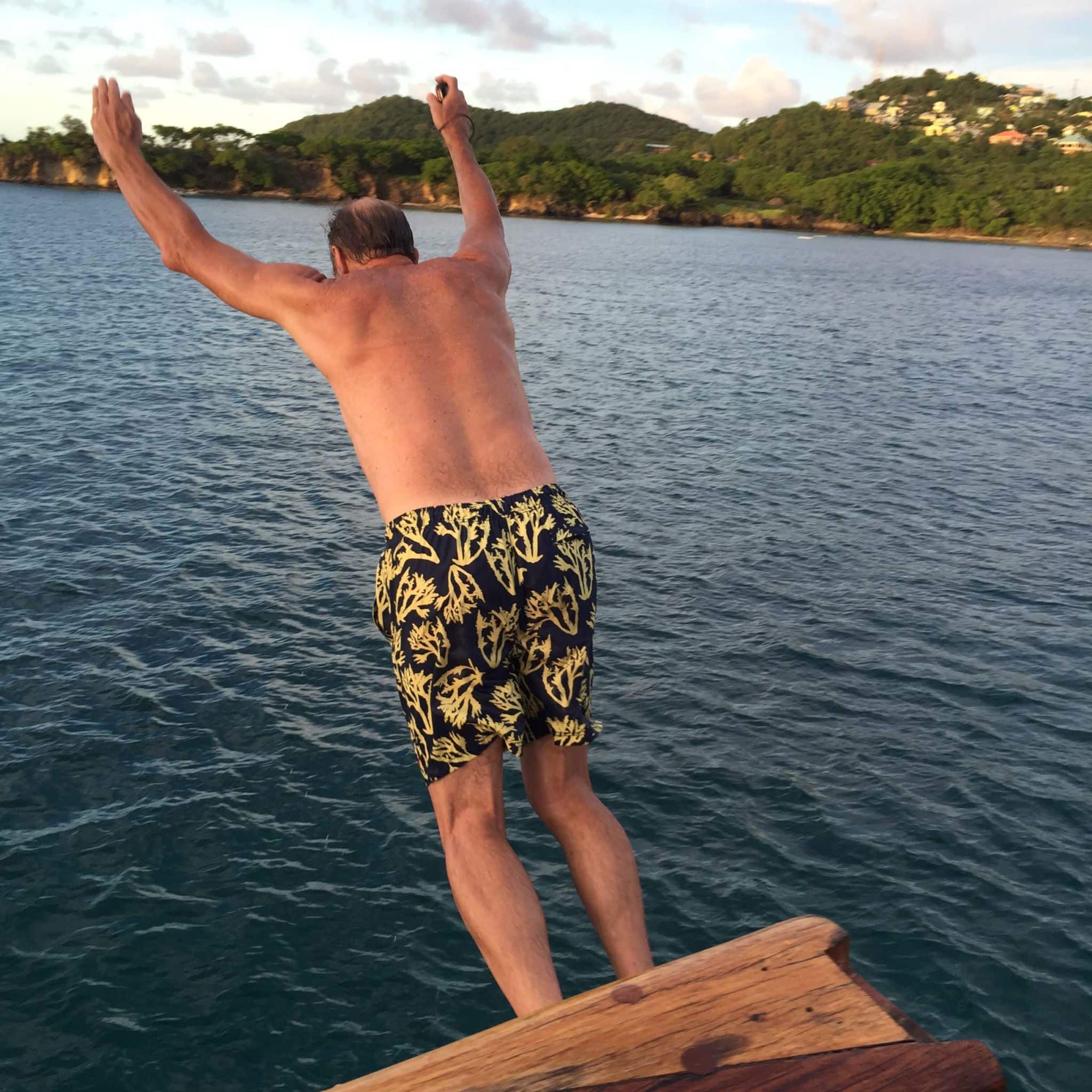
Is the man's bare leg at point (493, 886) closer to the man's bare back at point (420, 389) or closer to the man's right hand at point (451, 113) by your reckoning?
the man's bare back at point (420, 389)

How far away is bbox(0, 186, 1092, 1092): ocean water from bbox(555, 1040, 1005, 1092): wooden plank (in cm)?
595

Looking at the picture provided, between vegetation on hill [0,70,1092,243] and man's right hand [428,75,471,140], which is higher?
vegetation on hill [0,70,1092,243]

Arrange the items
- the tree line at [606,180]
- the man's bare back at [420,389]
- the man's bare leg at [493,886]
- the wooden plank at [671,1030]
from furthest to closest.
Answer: the tree line at [606,180]
the man's bare back at [420,389]
the man's bare leg at [493,886]
the wooden plank at [671,1030]

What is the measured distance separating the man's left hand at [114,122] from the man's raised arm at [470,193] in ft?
3.88

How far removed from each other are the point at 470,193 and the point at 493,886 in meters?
2.82

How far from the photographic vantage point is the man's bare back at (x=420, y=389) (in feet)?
11.9

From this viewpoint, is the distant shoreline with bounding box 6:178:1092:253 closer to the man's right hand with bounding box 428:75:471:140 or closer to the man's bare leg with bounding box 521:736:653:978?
the man's right hand with bounding box 428:75:471:140

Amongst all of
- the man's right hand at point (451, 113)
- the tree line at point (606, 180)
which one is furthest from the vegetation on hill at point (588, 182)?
the man's right hand at point (451, 113)

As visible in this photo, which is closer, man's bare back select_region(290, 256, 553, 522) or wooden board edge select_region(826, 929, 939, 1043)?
wooden board edge select_region(826, 929, 939, 1043)

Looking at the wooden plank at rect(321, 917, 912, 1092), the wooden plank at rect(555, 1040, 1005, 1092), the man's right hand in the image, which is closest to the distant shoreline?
the man's right hand

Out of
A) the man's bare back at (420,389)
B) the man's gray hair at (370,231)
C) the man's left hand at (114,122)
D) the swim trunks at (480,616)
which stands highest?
the man's left hand at (114,122)

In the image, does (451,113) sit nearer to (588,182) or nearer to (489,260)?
(489,260)

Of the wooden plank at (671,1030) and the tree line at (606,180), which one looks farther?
the tree line at (606,180)

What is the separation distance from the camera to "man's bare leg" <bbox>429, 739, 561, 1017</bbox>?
3246 mm
